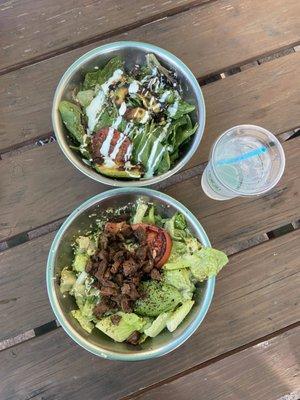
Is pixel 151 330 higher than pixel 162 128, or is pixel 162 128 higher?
pixel 162 128

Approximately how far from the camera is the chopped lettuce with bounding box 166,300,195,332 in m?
1.02

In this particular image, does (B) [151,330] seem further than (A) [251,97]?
No

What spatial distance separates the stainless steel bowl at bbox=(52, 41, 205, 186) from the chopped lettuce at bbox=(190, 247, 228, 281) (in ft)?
0.56

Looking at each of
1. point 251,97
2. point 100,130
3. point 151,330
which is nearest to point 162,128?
point 100,130

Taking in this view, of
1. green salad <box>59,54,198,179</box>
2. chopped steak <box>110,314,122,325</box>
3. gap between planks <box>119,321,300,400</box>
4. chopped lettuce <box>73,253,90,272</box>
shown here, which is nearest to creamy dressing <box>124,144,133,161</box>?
green salad <box>59,54,198,179</box>

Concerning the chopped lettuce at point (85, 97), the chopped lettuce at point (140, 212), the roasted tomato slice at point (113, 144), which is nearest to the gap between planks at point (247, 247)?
the chopped lettuce at point (140, 212)

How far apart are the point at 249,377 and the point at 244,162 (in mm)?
468

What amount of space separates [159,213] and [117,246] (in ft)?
0.39

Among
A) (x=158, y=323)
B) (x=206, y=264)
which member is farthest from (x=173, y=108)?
(x=158, y=323)

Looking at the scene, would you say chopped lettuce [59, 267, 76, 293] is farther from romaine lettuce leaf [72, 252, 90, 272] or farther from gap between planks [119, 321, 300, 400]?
gap between planks [119, 321, 300, 400]

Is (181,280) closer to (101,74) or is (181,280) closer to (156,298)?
(156,298)

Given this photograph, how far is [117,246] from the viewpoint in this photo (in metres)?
1.03

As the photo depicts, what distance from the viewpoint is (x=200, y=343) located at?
111cm

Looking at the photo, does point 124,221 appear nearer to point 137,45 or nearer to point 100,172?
point 100,172
